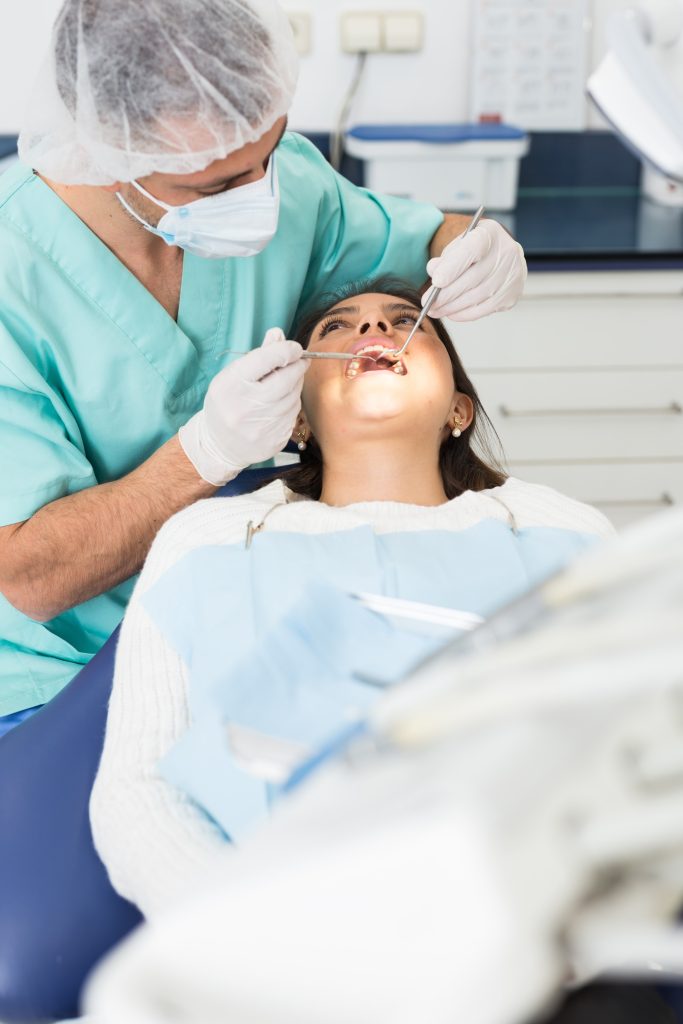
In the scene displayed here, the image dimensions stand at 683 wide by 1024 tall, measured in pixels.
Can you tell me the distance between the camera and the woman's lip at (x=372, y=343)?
1565 mm

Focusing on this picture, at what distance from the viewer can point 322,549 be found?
1299 mm

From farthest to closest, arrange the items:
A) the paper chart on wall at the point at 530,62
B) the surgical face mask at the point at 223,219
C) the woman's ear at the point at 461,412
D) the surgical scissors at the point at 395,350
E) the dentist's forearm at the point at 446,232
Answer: the paper chart on wall at the point at 530,62, the dentist's forearm at the point at 446,232, the woman's ear at the point at 461,412, the surgical scissors at the point at 395,350, the surgical face mask at the point at 223,219

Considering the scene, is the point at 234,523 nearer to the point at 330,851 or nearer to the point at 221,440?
the point at 221,440

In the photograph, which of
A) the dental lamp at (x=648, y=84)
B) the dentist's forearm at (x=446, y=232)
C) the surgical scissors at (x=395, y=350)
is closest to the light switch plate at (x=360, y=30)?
the dentist's forearm at (x=446, y=232)

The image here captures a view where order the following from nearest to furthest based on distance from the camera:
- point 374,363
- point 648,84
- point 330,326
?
point 648,84 → point 374,363 → point 330,326

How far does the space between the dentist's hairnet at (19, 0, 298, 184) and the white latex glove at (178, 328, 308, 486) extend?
10.3 inches

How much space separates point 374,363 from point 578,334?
1.26 meters

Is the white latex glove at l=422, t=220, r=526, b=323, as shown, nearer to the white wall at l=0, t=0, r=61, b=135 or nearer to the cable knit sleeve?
the cable knit sleeve

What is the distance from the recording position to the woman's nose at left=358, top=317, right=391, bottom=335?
1614 mm

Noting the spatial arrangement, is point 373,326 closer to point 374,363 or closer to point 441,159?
point 374,363

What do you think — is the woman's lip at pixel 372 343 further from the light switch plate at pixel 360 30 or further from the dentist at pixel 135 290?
the light switch plate at pixel 360 30

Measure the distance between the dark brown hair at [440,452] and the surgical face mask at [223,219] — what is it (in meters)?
0.33

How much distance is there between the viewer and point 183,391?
1.61 metres

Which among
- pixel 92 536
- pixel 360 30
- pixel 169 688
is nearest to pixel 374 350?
pixel 92 536
